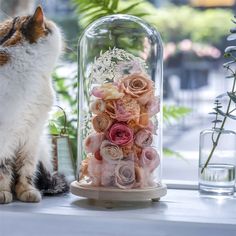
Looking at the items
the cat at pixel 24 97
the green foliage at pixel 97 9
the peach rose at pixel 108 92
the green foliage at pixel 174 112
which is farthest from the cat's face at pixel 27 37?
the green foliage at pixel 174 112

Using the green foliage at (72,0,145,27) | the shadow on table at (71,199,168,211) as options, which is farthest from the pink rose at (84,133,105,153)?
the green foliage at (72,0,145,27)

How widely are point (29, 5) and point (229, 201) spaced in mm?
657

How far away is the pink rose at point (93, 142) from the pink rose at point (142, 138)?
65 millimetres

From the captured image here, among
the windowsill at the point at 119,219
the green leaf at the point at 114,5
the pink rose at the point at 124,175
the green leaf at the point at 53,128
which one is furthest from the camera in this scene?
the green leaf at the point at 114,5

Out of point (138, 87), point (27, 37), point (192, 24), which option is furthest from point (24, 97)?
point (192, 24)

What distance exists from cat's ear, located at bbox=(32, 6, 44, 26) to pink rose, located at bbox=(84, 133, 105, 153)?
0.77 ft

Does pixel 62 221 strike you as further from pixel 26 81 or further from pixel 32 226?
pixel 26 81

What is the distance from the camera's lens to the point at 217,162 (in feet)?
3.76

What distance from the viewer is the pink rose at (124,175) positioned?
0.99m

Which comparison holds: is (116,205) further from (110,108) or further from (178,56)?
(178,56)

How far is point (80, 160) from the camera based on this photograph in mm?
1120

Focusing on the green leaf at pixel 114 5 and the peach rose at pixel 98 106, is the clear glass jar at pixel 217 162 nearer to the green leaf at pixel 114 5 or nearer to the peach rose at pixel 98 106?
the peach rose at pixel 98 106

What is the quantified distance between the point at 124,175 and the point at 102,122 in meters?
0.11

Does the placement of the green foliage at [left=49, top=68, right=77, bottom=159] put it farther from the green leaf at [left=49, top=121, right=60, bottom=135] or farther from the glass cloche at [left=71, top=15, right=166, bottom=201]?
the glass cloche at [left=71, top=15, right=166, bottom=201]
